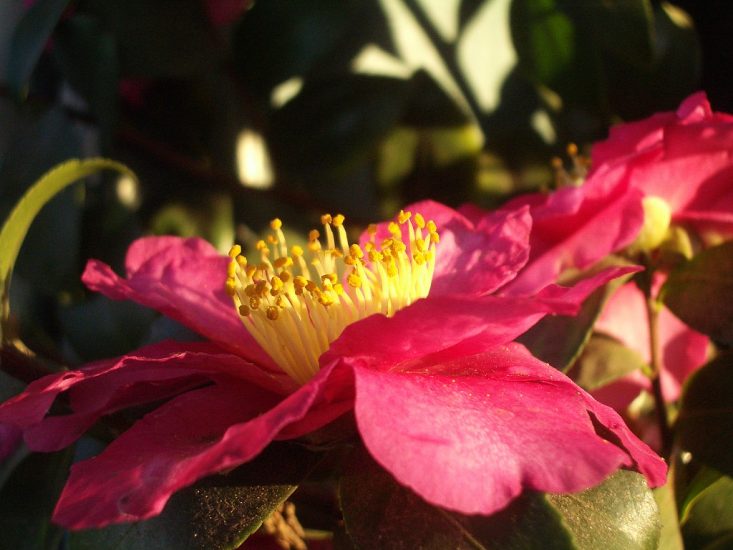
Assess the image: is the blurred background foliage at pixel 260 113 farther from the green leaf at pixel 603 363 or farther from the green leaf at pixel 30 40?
the green leaf at pixel 603 363

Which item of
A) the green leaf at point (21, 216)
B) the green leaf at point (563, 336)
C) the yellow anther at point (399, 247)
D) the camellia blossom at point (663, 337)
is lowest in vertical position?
the camellia blossom at point (663, 337)

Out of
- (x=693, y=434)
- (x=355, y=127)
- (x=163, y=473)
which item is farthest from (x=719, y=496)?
(x=355, y=127)

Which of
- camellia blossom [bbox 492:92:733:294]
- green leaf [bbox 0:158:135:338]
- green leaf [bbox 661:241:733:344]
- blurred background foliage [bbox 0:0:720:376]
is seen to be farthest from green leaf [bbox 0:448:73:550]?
green leaf [bbox 661:241:733:344]

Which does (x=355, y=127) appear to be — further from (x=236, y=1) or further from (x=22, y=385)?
(x=22, y=385)

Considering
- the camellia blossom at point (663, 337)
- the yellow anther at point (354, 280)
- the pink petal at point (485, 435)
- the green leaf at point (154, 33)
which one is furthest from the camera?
the green leaf at point (154, 33)

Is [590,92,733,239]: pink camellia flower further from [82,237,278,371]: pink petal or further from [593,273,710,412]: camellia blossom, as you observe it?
[82,237,278,371]: pink petal

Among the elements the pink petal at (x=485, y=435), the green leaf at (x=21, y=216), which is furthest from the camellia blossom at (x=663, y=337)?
the green leaf at (x=21, y=216)

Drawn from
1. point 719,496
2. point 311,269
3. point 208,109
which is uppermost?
point 208,109
